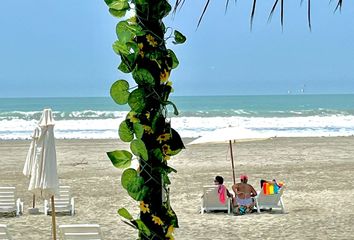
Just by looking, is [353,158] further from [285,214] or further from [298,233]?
[298,233]

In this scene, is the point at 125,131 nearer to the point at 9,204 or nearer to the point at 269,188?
the point at 269,188

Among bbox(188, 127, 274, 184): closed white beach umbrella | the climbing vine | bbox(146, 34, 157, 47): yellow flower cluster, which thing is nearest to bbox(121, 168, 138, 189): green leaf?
the climbing vine

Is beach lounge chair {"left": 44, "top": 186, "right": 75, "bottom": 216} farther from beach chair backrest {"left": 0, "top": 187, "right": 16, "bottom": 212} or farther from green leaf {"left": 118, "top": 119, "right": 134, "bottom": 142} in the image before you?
green leaf {"left": 118, "top": 119, "right": 134, "bottom": 142}

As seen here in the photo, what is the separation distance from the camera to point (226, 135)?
509 inches

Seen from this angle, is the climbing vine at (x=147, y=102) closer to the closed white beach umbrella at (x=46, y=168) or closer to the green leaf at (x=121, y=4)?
the green leaf at (x=121, y=4)

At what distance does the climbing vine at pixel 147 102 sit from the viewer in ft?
6.33

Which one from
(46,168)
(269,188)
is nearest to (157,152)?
(46,168)

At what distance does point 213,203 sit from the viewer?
1206 cm

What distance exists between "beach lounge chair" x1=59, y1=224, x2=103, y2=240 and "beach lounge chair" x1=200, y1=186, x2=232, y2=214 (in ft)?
13.5

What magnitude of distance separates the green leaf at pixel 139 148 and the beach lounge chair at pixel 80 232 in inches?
254

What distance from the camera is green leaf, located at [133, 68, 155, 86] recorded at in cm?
192

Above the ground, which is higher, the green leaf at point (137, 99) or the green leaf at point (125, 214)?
the green leaf at point (137, 99)

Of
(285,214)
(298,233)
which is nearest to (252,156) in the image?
(285,214)

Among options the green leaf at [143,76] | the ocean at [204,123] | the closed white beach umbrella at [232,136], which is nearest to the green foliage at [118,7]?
the green leaf at [143,76]
